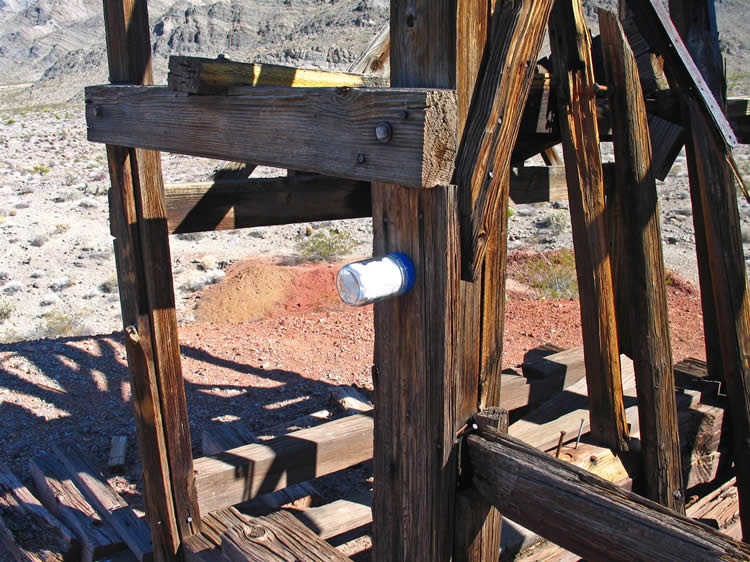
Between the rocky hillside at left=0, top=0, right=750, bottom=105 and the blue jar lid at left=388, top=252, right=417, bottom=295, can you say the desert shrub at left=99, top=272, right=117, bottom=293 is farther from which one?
the rocky hillside at left=0, top=0, right=750, bottom=105

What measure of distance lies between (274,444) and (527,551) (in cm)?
115

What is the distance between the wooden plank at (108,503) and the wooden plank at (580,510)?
1961 millimetres

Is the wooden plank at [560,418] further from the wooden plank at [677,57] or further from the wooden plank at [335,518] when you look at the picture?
the wooden plank at [677,57]

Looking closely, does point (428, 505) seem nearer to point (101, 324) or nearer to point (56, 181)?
point (101, 324)

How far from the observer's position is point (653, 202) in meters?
2.51

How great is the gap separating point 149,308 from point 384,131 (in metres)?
1.51

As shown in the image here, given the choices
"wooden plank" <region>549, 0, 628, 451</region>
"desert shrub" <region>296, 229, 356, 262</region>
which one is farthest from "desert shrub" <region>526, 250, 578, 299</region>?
"wooden plank" <region>549, 0, 628, 451</region>

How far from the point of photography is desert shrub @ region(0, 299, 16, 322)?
785 centimetres

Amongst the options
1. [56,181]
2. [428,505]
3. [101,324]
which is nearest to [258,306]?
[101,324]

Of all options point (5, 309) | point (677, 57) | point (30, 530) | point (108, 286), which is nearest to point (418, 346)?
point (677, 57)

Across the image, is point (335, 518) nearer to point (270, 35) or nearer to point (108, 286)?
point (108, 286)

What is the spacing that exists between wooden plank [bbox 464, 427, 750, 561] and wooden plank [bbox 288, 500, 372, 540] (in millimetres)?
1749

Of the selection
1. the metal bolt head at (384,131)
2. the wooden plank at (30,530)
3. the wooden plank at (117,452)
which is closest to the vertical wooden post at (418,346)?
the metal bolt head at (384,131)

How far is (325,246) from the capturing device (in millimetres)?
9875
